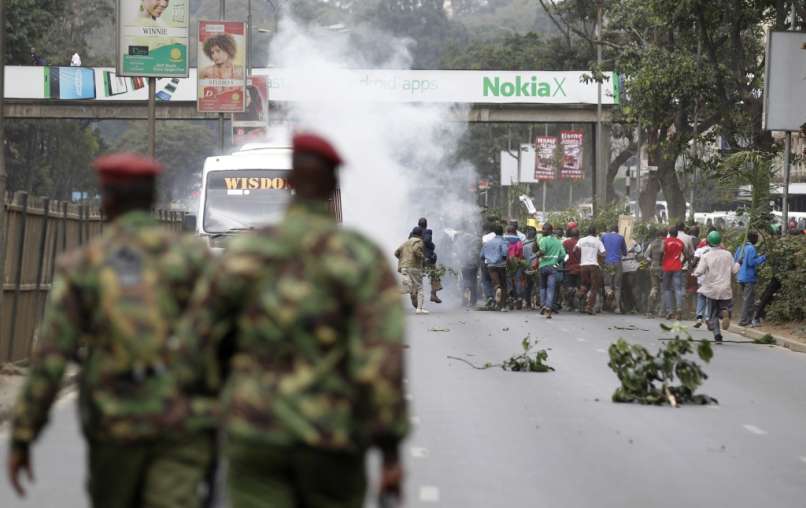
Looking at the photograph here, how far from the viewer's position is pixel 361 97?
47.1 m

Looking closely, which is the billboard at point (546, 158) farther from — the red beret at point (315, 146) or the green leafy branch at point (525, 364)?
the red beret at point (315, 146)

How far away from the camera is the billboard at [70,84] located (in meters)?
53.5

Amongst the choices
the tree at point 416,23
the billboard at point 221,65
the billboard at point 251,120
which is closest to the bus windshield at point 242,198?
the billboard at point 221,65

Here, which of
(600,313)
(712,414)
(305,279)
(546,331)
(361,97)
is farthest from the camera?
(361,97)

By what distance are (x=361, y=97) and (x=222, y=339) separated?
4275 cm

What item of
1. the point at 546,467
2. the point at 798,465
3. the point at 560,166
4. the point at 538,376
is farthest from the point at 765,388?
the point at 560,166

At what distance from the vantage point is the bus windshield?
2278cm

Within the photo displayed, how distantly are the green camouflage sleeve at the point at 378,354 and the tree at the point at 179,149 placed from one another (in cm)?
11770

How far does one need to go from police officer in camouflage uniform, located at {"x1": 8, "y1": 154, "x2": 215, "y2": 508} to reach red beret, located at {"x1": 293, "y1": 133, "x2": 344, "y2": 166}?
554 millimetres

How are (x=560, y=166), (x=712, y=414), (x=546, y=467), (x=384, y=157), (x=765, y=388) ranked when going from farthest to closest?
(x=560, y=166) < (x=384, y=157) < (x=765, y=388) < (x=712, y=414) < (x=546, y=467)

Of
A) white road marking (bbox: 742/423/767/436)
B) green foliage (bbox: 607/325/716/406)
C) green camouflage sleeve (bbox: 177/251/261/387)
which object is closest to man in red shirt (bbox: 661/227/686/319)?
green foliage (bbox: 607/325/716/406)

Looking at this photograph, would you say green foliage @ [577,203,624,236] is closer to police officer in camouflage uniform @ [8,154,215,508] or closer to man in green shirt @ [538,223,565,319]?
man in green shirt @ [538,223,565,319]

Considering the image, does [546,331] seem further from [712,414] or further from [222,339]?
[222,339]

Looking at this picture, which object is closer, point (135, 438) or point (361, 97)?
point (135, 438)
